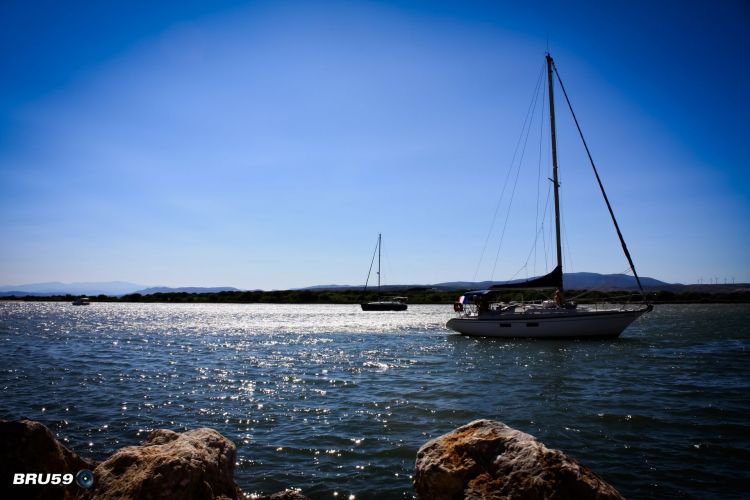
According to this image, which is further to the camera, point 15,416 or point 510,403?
point 510,403

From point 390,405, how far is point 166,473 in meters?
9.69

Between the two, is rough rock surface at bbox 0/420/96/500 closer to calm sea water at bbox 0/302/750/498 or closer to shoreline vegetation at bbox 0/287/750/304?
calm sea water at bbox 0/302/750/498

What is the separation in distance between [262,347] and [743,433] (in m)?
27.0

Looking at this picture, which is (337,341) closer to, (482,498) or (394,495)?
(394,495)

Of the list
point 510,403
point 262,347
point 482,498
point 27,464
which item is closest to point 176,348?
point 262,347

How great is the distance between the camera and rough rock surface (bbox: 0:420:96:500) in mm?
5766

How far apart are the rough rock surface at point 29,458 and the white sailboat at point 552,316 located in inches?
1251

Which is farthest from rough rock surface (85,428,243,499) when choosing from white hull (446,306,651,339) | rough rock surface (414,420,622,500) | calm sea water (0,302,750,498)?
white hull (446,306,651,339)

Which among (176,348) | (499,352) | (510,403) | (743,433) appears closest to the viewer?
(743,433)

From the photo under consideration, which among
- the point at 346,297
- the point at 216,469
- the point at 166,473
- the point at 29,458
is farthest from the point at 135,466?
the point at 346,297

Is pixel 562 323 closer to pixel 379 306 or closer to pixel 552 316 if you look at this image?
pixel 552 316

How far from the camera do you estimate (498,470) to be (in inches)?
215

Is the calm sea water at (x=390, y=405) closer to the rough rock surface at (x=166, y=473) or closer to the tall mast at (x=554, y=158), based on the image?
the rough rock surface at (x=166, y=473)

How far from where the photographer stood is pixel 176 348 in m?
31.4
